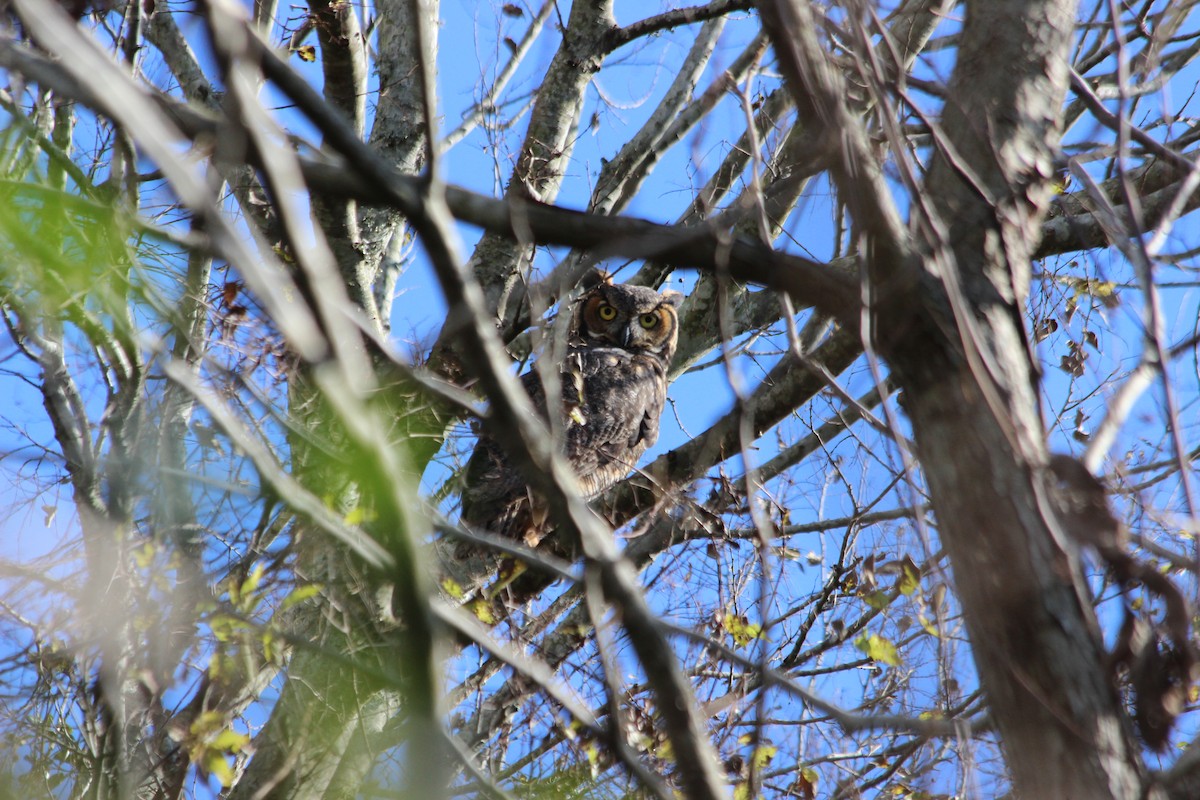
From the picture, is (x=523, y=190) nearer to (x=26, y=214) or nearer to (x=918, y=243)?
(x=918, y=243)

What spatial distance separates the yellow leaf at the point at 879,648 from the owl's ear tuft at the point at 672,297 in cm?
305

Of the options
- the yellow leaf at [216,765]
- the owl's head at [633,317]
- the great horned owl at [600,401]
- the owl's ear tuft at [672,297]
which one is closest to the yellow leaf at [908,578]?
the great horned owl at [600,401]

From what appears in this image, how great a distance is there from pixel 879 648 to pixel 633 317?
3187mm

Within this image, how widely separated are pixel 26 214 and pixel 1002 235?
1.55 m

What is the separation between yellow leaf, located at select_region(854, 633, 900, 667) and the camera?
13.0ft

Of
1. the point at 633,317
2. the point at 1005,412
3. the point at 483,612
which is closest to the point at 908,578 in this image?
the point at 483,612

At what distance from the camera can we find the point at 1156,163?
4.33 meters

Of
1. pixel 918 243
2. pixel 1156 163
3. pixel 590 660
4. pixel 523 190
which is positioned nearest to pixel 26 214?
pixel 918 243

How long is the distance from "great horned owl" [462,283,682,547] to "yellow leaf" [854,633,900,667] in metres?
1.38

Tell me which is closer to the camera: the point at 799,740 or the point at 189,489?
the point at 189,489

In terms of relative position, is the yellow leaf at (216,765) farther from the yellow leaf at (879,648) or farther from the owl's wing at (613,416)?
the owl's wing at (613,416)

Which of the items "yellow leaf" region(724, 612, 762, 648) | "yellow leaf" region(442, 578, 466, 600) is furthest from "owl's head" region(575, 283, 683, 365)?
"yellow leaf" region(442, 578, 466, 600)

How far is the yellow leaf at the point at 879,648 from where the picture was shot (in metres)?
3.97

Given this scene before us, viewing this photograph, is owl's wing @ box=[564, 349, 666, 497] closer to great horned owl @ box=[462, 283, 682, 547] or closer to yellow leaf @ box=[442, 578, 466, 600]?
great horned owl @ box=[462, 283, 682, 547]
